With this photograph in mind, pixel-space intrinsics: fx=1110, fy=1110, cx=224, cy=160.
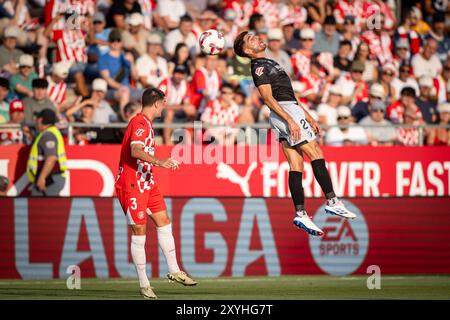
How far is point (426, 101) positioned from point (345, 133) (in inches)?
113

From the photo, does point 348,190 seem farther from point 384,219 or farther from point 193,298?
point 193,298

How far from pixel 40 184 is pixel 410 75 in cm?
890

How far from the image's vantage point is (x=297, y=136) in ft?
45.7

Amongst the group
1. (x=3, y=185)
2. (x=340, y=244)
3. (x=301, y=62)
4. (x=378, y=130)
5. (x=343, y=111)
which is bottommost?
(x=340, y=244)

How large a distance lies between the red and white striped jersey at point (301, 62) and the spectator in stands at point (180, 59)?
219 centimetres

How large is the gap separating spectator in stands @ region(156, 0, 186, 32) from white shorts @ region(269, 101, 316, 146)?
8362 millimetres

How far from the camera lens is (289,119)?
13.9 m

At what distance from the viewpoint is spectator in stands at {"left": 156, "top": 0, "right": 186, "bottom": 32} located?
22.2 m

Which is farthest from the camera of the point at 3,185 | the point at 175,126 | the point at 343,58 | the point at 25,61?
the point at 343,58

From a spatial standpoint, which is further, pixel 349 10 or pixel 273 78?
pixel 349 10

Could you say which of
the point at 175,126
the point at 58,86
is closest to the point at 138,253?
the point at 175,126

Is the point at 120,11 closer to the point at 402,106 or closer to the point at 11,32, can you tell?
the point at 11,32

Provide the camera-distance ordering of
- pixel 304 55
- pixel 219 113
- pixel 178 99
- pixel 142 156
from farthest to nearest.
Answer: pixel 304 55, pixel 178 99, pixel 219 113, pixel 142 156

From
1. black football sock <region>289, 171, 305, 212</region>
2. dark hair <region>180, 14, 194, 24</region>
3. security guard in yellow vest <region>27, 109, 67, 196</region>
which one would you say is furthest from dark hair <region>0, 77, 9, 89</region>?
black football sock <region>289, 171, 305, 212</region>
